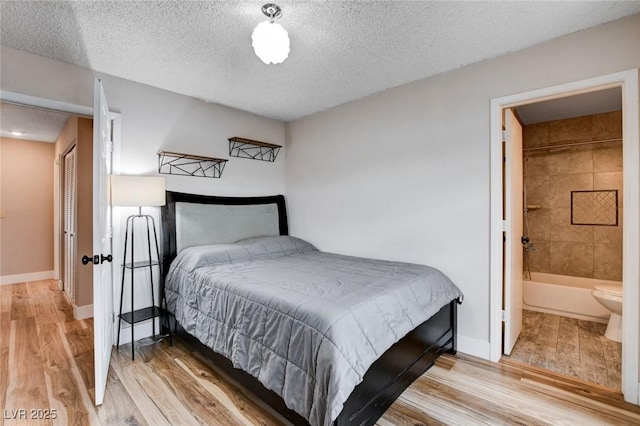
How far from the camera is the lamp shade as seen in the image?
249 cm

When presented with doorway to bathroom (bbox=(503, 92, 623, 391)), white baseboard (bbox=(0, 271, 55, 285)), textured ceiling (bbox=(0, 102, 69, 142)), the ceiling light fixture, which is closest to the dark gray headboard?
textured ceiling (bbox=(0, 102, 69, 142))

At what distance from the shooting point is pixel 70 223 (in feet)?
13.1

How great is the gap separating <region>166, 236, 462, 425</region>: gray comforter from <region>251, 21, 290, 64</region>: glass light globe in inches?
57.4

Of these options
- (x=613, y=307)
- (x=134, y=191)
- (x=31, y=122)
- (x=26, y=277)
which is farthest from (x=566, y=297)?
(x=26, y=277)

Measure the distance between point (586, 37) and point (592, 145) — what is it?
240cm

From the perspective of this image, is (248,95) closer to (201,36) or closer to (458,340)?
(201,36)

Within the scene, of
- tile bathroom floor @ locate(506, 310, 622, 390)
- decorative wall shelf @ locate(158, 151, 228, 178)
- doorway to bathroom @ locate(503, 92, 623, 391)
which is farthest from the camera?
decorative wall shelf @ locate(158, 151, 228, 178)

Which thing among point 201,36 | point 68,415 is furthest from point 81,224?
point 201,36

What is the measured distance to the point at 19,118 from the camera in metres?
3.86

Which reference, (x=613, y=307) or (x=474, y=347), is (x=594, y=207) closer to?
(x=613, y=307)

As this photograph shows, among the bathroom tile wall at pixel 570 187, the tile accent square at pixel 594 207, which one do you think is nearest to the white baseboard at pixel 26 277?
the bathroom tile wall at pixel 570 187

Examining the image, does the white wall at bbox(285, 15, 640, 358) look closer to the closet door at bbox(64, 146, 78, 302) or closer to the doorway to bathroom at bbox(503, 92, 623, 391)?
the doorway to bathroom at bbox(503, 92, 623, 391)

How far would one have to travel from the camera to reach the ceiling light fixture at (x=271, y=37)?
1755 mm

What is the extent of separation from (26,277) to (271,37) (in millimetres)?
5950
